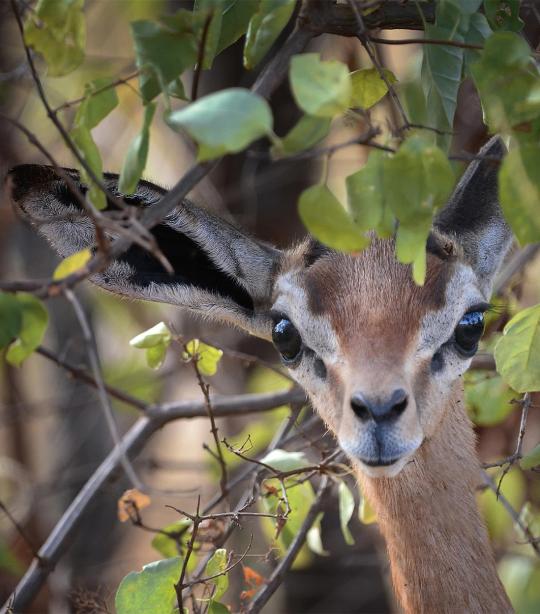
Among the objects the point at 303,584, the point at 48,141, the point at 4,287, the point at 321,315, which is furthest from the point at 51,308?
the point at 4,287

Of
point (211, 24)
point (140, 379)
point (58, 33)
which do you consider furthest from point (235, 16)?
point (140, 379)

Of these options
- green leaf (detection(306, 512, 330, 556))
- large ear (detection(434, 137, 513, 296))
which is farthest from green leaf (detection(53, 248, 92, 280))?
green leaf (detection(306, 512, 330, 556))

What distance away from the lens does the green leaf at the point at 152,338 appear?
398 centimetres

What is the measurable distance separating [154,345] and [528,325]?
1.65m

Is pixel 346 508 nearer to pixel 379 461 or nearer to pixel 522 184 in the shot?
pixel 379 461

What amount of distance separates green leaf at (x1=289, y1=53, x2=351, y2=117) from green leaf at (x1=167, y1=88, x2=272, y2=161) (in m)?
0.17

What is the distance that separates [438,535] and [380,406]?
41.8 inches

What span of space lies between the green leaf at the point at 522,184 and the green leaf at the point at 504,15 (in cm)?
81

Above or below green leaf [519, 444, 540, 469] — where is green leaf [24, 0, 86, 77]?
above

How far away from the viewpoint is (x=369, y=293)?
368cm

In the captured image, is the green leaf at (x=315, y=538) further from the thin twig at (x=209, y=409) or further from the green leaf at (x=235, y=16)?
the green leaf at (x=235, y=16)

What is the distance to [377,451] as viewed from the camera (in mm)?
3227

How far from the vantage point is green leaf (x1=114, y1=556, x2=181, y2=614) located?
3178 mm

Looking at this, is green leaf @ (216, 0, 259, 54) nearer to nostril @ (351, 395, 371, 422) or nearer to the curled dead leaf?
nostril @ (351, 395, 371, 422)
